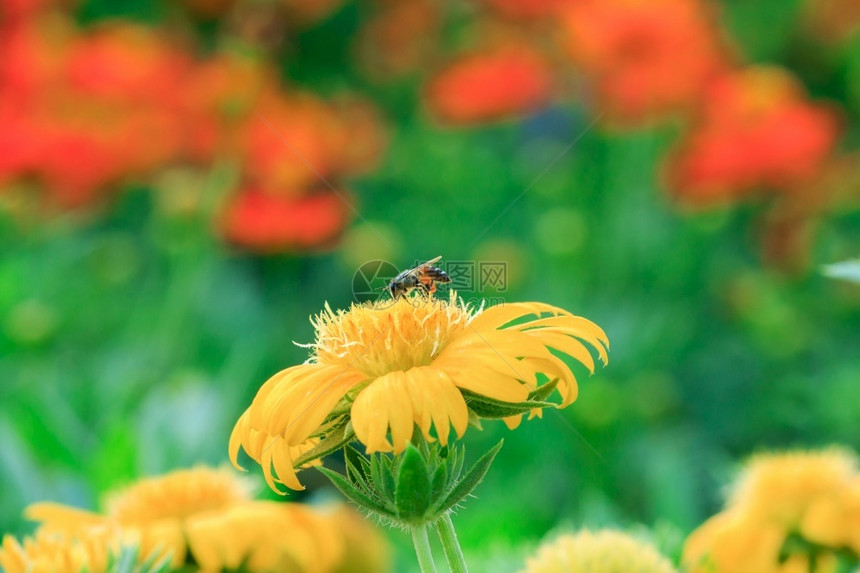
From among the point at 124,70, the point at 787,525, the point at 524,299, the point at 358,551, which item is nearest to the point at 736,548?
the point at 787,525

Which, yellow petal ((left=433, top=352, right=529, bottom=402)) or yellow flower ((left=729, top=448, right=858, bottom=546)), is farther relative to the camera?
yellow flower ((left=729, top=448, right=858, bottom=546))

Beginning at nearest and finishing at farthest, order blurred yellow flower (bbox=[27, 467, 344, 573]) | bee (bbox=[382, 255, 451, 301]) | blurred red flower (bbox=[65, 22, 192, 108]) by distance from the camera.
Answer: bee (bbox=[382, 255, 451, 301]) < blurred yellow flower (bbox=[27, 467, 344, 573]) < blurred red flower (bbox=[65, 22, 192, 108])

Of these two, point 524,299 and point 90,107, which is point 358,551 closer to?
point 524,299

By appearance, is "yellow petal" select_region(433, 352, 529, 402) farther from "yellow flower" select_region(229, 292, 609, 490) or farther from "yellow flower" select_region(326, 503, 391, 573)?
"yellow flower" select_region(326, 503, 391, 573)

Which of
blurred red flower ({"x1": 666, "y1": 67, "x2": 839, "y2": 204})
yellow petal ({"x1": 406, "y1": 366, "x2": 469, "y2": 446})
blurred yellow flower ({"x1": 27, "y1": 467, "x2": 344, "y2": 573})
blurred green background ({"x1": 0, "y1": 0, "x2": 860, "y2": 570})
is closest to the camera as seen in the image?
yellow petal ({"x1": 406, "y1": 366, "x2": 469, "y2": 446})

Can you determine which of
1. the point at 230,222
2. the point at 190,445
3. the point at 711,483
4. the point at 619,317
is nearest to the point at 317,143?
the point at 230,222

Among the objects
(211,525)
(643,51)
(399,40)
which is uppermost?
(399,40)

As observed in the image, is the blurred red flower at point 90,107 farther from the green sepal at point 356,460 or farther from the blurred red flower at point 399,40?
the green sepal at point 356,460

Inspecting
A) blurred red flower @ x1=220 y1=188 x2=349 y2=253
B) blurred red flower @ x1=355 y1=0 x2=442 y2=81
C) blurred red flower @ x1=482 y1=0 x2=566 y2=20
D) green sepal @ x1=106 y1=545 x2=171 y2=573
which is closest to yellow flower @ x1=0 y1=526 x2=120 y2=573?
green sepal @ x1=106 y1=545 x2=171 y2=573
